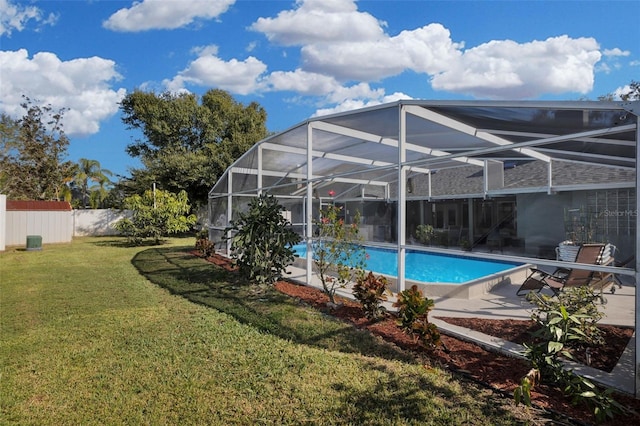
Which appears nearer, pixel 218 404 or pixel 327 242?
pixel 218 404

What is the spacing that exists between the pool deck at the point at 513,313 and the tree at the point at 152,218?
43.4 ft

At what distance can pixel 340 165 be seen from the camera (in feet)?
34.3

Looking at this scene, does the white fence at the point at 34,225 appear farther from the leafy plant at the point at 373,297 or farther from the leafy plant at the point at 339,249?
the leafy plant at the point at 373,297

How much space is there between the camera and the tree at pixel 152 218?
1850 cm

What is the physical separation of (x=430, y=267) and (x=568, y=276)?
8.50 ft

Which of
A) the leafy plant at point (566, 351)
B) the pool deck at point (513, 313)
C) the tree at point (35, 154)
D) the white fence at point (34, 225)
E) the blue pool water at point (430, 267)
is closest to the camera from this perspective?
the leafy plant at point (566, 351)

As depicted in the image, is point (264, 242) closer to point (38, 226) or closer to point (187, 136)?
point (38, 226)

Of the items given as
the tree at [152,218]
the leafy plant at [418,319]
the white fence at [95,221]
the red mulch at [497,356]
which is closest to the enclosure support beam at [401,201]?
the red mulch at [497,356]

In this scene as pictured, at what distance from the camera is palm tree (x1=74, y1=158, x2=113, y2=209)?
97.5ft

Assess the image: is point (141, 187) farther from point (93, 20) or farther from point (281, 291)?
point (281, 291)

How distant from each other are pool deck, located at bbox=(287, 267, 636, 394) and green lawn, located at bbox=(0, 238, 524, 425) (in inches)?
43.3

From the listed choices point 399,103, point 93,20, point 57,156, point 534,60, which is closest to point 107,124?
point 57,156

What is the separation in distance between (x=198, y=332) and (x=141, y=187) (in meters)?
22.1

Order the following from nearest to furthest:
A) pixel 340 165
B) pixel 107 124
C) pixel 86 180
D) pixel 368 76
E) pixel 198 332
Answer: pixel 198 332 → pixel 340 165 → pixel 368 76 → pixel 107 124 → pixel 86 180
